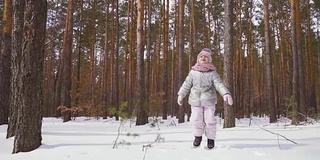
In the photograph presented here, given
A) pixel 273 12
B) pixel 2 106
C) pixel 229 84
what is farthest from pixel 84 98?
pixel 273 12

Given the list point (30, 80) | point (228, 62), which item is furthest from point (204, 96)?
point (228, 62)

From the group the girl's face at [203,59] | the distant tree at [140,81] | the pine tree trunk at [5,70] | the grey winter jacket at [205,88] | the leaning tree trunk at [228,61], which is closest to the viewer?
the grey winter jacket at [205,88]

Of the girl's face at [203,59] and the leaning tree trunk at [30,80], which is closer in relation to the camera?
the leaning tree trunk at [30,80]

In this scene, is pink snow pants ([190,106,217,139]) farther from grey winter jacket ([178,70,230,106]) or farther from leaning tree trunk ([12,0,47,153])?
leaning tree trunk ([12,0,47,153])

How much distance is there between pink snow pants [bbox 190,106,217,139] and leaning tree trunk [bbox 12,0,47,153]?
2497 mm

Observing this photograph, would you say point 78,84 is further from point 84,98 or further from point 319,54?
point 319,54

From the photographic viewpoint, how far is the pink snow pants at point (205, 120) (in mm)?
4691

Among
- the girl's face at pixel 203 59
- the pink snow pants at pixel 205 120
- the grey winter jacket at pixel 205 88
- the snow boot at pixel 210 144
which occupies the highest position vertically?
the girl's face at pixel 203 59

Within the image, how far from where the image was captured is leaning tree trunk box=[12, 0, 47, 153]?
4.62 m

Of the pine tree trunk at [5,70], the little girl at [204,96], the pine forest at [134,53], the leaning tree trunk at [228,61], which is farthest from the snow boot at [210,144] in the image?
the pine tree trunk at [5,70]

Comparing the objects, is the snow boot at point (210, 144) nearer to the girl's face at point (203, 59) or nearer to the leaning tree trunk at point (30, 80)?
the girl's face at point (203, 59)

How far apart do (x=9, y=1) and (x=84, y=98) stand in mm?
10310

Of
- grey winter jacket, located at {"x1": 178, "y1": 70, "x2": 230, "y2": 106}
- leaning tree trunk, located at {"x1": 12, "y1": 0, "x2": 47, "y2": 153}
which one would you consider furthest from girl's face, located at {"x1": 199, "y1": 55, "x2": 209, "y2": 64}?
leaning tree trunk, located at {"x1": 12, "y1": 0, "x2": 47, "y2": 153}

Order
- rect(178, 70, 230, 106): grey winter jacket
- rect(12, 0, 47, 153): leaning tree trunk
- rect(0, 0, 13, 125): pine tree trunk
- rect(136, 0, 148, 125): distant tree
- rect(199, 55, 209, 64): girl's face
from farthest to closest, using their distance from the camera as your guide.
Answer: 1. rect(136, 0, 148, 125): distant tree
2. rect(0, 0, 13, 125): pine tree trunk
3. rect(199, 55, 209, 64): girl's face
4. rect(178, 70, 230, 106): grey winter jacket
5. rect(12, 0, 47, 153): leaning tree trunk
